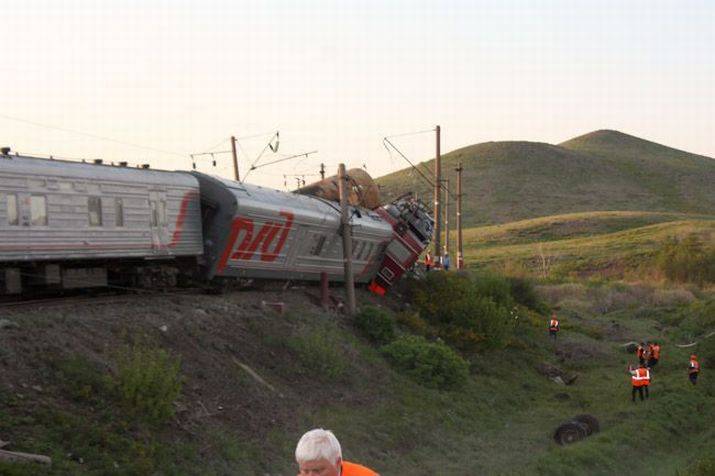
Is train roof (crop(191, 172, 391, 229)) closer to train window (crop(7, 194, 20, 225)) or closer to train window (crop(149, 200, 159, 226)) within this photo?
train window (crop(149, 200, 159, 226))

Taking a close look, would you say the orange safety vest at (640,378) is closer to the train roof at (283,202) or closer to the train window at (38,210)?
the train roof at (283,202)

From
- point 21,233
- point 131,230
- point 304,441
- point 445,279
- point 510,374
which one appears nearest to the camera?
point 304,441

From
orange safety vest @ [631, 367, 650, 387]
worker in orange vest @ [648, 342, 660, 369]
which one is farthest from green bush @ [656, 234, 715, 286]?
orange safety vest @ [631, 367, 650, 387]

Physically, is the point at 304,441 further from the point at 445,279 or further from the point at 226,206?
the point at 445,279

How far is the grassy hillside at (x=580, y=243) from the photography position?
82.3 metres

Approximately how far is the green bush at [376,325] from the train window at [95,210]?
9.36 m

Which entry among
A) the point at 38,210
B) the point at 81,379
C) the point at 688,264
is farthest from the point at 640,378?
the point at 688,264

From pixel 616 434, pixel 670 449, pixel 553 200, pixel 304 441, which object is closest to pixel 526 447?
pixel 616 434

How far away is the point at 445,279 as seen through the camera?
36.6 m

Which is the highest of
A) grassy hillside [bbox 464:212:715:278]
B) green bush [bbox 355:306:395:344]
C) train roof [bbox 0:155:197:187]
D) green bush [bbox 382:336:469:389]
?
train roof [bbox 0:155:197:187]

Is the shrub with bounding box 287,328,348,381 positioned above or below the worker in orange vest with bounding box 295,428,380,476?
below

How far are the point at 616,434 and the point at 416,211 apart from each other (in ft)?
54.0

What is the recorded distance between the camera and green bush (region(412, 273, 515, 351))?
3209cm

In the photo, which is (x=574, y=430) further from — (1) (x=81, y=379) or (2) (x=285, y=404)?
(1) (x=81, y=379)
